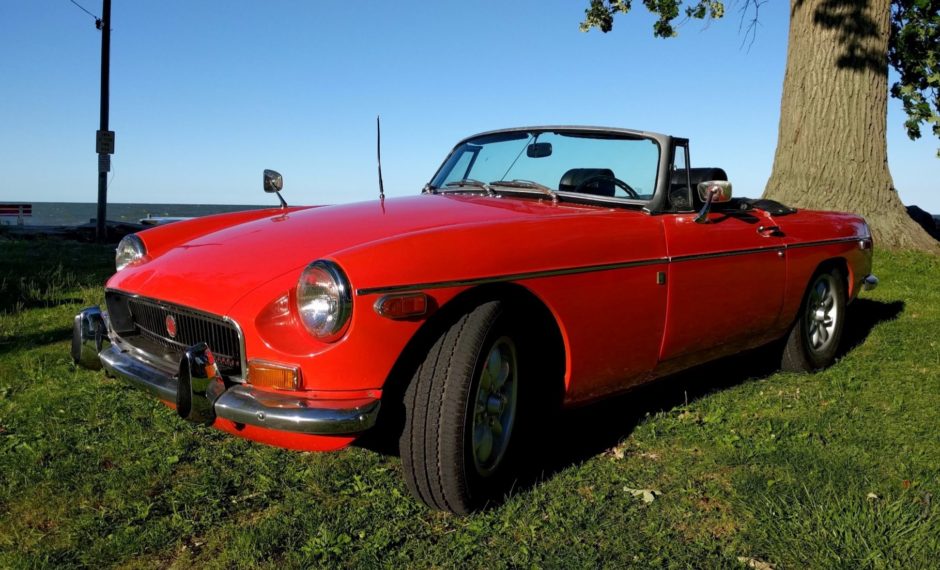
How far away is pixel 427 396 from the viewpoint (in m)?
2.51

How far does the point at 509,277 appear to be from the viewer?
2.73m

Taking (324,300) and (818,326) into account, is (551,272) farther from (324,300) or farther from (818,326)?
(818,326)

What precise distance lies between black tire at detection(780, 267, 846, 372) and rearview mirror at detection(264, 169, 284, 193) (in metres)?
3.08

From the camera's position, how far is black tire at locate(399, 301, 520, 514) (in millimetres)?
2494

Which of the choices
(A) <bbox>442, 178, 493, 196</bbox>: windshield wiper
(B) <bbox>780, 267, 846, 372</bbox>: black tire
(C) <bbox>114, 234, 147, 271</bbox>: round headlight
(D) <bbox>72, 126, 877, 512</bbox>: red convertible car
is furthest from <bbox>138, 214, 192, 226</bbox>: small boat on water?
(B) <bbox>780, 267, 846, 372</bbox>: black tire

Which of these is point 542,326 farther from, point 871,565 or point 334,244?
point 871,565

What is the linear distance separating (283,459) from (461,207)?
1307 mm

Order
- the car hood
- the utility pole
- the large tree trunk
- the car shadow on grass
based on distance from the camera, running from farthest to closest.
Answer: the utility pole → the large tree trunk → the car shadow on grass → the car hood

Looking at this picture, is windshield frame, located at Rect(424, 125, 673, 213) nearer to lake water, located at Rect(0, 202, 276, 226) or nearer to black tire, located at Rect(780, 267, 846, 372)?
black tire, located at Rect(780, 267, 846, 372)

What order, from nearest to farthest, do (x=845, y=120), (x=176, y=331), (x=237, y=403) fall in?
1. (x=237, y=403)
2. (x=176, y=331)
3. (x=845, y=120)

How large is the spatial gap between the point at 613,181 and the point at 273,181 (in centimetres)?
186

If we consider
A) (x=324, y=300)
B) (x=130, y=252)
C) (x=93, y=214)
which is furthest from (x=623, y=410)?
(x=93, y=214)

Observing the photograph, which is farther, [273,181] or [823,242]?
[823,242]

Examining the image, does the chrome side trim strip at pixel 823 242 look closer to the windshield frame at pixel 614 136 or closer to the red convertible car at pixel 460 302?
the red convertible car at pixel 460 302
